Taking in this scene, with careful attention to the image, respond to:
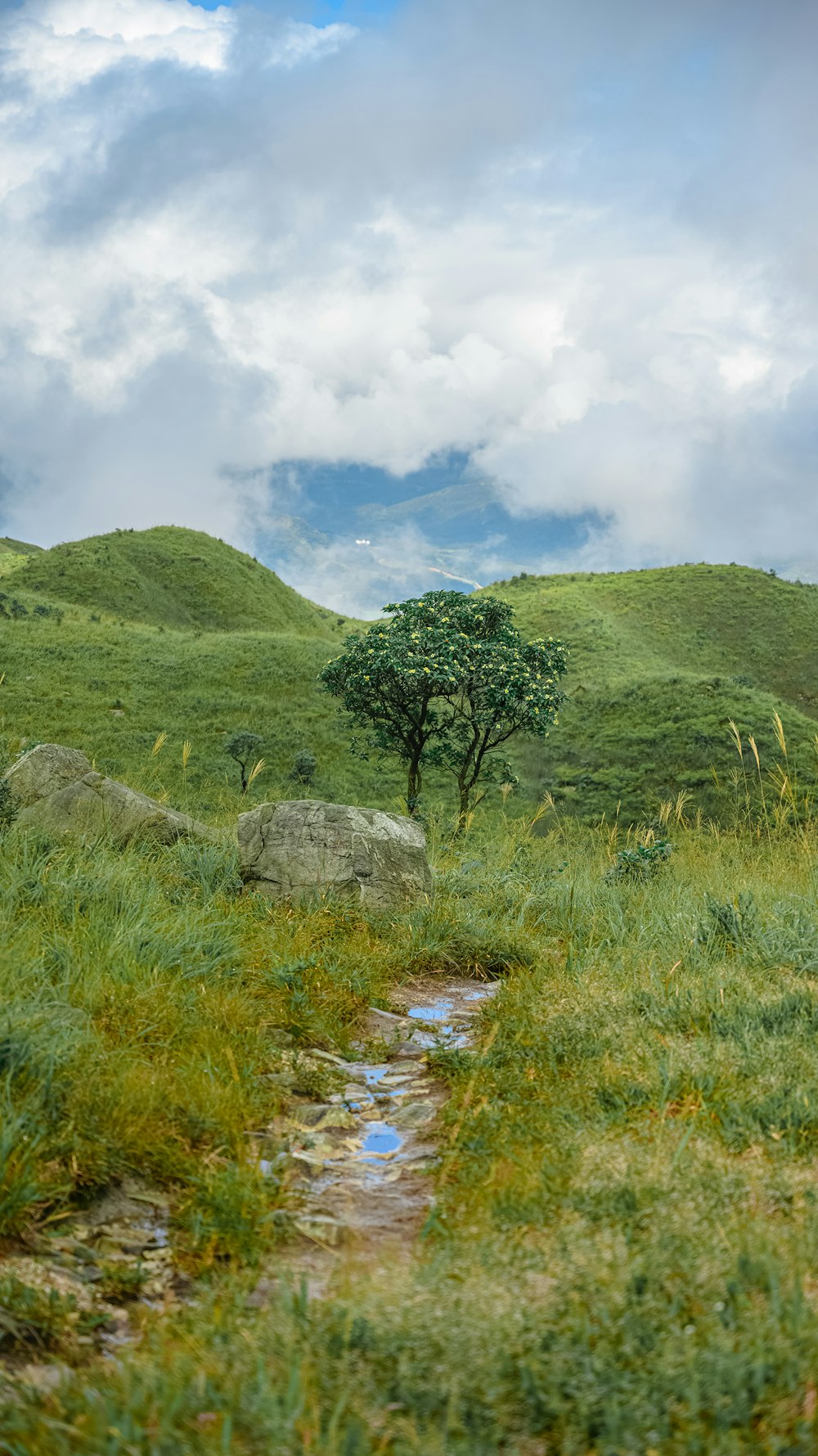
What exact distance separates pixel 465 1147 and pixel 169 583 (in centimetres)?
5308

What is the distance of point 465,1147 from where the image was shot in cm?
379

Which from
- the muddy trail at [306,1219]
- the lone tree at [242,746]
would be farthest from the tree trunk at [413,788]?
the muddy trail at [306,1219]

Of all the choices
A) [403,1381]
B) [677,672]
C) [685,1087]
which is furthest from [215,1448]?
[677,672]

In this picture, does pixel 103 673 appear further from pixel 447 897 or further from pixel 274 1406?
pixel 274 1406

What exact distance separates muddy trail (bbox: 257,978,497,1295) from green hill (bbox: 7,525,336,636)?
44.1 meters

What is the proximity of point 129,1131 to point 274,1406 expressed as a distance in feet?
5.79

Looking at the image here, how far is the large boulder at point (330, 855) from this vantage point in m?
7.61

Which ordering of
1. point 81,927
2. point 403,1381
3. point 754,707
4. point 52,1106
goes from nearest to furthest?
point 403,1381 < point 52,1106 < point 81,927 < point 754,707

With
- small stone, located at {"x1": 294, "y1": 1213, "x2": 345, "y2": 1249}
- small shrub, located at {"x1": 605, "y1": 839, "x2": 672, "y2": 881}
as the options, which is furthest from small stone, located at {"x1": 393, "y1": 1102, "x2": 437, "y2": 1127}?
small shrub, located at {"x1": 605, "y1": 839, "x2": 672, "y2": 881}

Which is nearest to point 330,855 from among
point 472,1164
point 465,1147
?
point 465,1147

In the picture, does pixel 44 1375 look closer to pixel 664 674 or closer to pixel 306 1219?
pixel 306 1219

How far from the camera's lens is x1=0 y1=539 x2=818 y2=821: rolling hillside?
27.7 metres

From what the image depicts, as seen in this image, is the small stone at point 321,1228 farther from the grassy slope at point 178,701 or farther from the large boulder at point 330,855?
the grassy slope at point 178,701

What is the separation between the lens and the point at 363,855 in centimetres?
788
